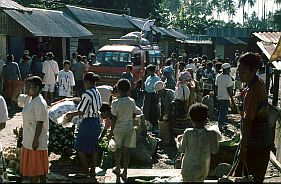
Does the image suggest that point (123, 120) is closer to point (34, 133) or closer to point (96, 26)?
point (34, 133)

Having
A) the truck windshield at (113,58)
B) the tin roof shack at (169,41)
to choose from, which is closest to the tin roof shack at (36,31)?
the truck windshield at (113,58)

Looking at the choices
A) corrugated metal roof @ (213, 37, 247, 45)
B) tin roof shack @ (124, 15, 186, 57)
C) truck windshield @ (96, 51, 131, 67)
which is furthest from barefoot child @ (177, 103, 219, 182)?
corrugated metal roof @ (213, 37, 247, 45)

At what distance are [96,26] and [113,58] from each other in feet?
29.7

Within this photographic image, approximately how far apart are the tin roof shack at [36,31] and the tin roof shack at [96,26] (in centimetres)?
202

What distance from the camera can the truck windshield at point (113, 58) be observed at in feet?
56.9

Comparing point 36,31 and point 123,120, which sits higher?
point 36,31

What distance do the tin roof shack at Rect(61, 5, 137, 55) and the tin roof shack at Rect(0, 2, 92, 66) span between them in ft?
6.62

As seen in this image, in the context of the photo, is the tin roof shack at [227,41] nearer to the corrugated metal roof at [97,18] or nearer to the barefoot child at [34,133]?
the corrugated metal roof at [97,18]

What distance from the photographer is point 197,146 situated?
538 centimetres

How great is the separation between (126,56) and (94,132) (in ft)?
34.2

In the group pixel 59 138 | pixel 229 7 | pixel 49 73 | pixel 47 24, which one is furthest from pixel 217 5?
pixel 59 138

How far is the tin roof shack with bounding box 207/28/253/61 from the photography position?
169 ft

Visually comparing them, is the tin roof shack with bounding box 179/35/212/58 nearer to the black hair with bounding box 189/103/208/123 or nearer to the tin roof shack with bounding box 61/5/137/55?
the tin roof shack with bounding box 61/5/137/55

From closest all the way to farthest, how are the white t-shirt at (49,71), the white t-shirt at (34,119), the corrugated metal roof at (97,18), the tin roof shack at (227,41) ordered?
the white t-shirt at (34,119)
the white t-shirt at (49,71)
the corrugated metal roof at (97,18)
the tin roof shack at (227,41)
